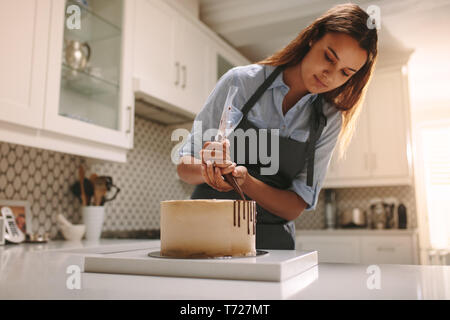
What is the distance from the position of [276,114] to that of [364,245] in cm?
255

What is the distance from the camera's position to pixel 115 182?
2543mm

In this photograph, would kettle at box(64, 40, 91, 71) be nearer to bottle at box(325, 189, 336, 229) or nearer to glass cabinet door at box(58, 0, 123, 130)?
glass cabinet door at box(58, 0, 123, 130)

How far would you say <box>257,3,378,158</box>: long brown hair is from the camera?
44.1 inches

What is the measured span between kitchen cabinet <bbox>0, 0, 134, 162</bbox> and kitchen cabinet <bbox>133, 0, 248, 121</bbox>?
0.30 ft

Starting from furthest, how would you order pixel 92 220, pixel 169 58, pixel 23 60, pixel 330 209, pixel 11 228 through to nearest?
pixel 330 209 → pixel 169 58 → pixel 92 220 → pixel 11 228 → pixel 23 60

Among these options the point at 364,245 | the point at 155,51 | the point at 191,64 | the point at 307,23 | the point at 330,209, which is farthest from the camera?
the point at 330,209

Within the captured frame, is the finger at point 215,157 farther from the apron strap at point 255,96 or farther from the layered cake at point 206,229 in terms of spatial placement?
the apron strap at point 255,96

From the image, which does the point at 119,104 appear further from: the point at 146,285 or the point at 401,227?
the point at 401,227

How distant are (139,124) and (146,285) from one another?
2.32m

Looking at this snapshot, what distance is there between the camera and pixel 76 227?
2021mm

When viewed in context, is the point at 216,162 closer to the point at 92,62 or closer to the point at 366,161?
the point at 92,62

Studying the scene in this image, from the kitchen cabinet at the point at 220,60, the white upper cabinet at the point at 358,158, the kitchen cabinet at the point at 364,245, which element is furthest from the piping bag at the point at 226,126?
the white upper cabinet at the point at 358,158

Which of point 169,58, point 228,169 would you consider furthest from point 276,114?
point 169,58
